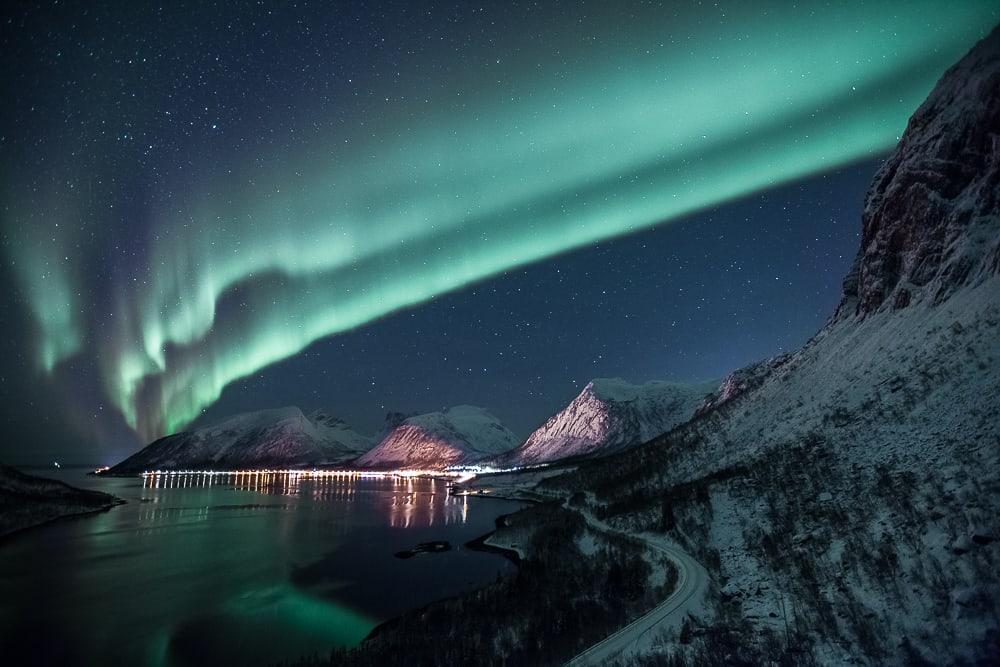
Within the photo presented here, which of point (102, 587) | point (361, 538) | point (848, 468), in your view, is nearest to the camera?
point (848, 468)

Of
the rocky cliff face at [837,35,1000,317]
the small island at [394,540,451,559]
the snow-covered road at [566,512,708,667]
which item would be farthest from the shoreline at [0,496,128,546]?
the rocky cliff face at [837,35,1000,317]

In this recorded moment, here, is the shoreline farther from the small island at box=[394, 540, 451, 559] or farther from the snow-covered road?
the snow-covered road

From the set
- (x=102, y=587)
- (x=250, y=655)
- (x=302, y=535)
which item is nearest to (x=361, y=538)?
(x=302, y=535)

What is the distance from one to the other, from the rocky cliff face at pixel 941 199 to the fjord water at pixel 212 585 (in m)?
45.8

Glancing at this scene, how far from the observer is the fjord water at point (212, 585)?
26.4 metres

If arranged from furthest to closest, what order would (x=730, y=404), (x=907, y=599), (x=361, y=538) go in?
1. (x=730, y=404)
2. (x=361, y=538)
3. (x=907, y=599)

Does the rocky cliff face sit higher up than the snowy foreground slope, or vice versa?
the rocky cliff face

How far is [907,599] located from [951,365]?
22.2 m

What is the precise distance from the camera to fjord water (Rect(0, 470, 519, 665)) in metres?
26.4

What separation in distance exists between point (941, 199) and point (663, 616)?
52539mm

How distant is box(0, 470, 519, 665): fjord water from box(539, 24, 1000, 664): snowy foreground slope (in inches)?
776

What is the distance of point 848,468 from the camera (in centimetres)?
2983

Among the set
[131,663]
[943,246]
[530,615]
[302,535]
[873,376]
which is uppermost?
[943,246]

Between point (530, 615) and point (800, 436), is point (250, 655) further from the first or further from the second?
point (800, 436)
